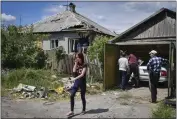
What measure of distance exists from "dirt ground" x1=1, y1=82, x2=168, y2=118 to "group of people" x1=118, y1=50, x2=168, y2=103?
2.23 ft

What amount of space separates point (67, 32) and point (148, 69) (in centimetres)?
1381

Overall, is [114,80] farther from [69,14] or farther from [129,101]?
[69,14]

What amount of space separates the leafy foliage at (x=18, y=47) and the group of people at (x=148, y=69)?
6.05 meters

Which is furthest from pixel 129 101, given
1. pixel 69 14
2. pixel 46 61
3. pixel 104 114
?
pixel 69 14

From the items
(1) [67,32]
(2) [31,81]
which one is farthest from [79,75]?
(1) [67,32]

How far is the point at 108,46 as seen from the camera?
15211 millimetres

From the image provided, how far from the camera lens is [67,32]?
2450 cm

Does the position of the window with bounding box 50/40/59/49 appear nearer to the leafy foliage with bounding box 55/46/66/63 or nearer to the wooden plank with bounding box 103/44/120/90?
the leafy foliage with bounding box 55/46/66/63

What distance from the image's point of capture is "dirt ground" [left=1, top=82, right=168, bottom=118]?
904 centimetres

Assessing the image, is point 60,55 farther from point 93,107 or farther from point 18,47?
point 93,107

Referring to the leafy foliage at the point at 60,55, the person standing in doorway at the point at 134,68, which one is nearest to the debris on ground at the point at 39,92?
the person standing in doorway at the point at 134,68

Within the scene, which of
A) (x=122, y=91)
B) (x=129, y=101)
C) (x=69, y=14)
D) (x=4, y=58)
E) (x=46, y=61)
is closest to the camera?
(x=129, y=101)

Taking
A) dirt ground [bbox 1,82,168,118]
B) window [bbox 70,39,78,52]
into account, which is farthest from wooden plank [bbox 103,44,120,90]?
window [bbox 70,39,78,52]

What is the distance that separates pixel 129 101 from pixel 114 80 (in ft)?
12.9
